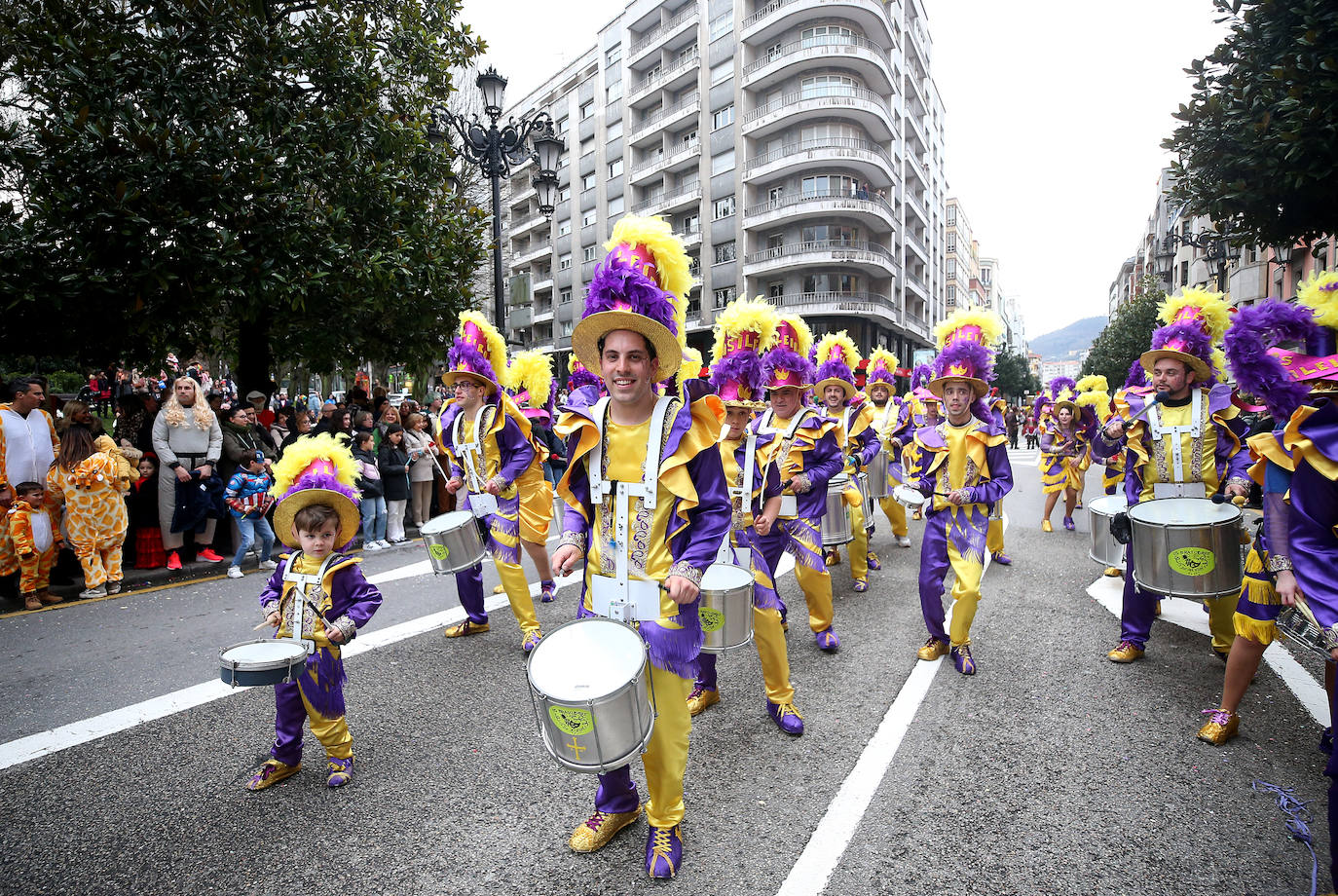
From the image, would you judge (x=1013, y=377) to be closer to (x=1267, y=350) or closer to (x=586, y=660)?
(x=1267, y=350)

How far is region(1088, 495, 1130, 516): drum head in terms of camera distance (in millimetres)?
5352

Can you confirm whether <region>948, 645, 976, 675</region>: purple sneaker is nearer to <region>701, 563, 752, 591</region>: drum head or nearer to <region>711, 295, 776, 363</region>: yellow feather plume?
<region>701, 563, 752, 591</region>: drum head

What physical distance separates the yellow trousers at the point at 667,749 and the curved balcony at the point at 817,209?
37.2 metres

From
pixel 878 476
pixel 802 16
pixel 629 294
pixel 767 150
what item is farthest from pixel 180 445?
pixel 802 16

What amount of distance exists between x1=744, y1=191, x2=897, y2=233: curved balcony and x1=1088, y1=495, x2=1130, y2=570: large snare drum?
110 feet

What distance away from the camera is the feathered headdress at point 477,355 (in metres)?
5.45

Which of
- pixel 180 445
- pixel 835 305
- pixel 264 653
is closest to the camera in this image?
pixel 264 653

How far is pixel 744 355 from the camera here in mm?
5020

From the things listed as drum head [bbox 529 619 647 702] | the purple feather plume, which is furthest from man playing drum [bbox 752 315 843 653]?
drum head [bbox 529 619 647 702]

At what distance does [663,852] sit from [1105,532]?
4948 millimetres

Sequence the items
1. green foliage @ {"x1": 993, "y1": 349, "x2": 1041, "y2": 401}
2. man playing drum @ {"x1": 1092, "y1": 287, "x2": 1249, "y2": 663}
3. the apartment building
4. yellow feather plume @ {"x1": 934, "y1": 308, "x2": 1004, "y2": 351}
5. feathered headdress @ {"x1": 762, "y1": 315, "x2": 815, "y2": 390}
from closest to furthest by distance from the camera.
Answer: man playing drum @ {"x1": 1092, "y1": 287, "x2": 1249, "y2": 663}, feathered headdress @ {"x1": 762, "y1": 315, "x2": 815, "y2": 390}, yellow feather plume @ {"x1": 934, "y1": 308, "x2": 1004, "y2": 351}, the apartment building, green foliage @ {"x1": 993, "y1": 349, "x2": 1041, "y2": 401}

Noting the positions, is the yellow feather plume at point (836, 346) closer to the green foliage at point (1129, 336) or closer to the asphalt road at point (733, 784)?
the asphalt road at point (733, 784)

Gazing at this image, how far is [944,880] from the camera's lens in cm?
256

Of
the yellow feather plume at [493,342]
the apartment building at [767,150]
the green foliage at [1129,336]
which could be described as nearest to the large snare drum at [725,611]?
the yellow feather plume at [493,342]
